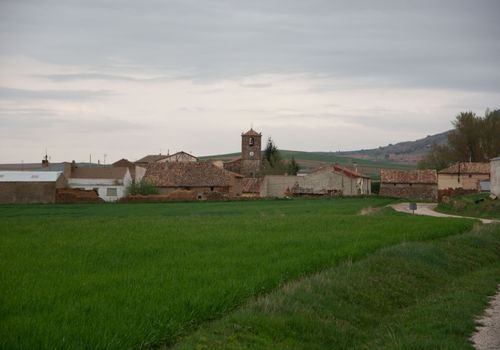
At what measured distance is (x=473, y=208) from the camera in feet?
188

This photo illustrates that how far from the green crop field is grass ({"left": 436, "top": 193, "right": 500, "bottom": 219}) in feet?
86.9

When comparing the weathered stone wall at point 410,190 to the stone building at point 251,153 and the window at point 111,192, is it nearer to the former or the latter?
the stone building at point 251,153

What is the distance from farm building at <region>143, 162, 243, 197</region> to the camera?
8662cm

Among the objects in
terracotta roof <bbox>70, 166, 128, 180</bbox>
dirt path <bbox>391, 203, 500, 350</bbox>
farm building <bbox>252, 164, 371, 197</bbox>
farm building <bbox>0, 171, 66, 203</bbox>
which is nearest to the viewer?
dirt path <bbox>391, 203, 500, 350</bbox>

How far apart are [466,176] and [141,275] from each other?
8445 cm

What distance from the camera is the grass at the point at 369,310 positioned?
11.4 metres

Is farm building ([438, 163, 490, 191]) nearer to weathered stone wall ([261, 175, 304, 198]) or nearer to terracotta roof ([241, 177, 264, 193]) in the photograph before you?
weathered stone wall ([261, 175, 304, 198])

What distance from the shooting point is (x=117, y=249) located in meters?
19.6

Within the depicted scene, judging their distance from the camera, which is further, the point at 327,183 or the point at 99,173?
the point at 327,183

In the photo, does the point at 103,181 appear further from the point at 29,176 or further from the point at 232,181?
the point at 232,181

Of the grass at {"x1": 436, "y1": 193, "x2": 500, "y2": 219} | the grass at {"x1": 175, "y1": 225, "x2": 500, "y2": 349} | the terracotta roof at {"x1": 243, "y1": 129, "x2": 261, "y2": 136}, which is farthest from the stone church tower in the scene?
the grass at {"x1": 175, "y1": 225, "x2": 500, "y2": 349}

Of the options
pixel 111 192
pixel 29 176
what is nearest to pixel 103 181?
pixel 111 192

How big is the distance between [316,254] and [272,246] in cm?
195

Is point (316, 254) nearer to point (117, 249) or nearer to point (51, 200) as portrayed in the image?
point (117, 249)
